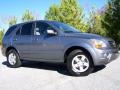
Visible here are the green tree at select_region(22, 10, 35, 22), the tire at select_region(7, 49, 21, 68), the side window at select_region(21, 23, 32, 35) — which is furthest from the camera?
the green tree at select_region(22, 10, 35, 22)

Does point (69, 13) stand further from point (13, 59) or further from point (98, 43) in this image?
point (98, 43)

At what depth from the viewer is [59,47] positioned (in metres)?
8.98

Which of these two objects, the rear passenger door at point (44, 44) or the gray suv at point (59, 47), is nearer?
the gray suv at point (59, 47)

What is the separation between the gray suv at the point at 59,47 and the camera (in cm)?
839

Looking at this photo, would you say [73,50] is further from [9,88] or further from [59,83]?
[9,88]

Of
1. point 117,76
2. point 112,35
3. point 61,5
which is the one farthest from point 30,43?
point 61,5

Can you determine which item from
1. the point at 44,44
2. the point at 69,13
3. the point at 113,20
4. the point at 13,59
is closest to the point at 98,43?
the point at 44,44

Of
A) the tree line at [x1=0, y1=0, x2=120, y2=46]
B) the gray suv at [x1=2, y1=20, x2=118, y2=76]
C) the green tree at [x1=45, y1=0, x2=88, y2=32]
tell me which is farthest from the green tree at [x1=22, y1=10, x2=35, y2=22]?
the gray suv at [x1=2, y1=20, x2=118, y2=76]

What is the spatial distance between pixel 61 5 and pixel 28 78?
2070cm

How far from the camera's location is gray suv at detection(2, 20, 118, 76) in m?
8.39

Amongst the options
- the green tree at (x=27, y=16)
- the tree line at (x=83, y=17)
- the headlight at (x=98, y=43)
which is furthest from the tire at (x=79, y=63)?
the green tree at (x=27, y=16)

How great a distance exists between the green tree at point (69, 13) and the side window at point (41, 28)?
697 inches

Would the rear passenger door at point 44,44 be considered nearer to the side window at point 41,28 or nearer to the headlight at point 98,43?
the side window at point 41,28

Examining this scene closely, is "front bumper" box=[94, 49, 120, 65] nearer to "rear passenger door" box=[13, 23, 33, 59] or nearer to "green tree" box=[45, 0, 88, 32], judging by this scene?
"rear passenger door" box=[13, 23, 33, 59]
